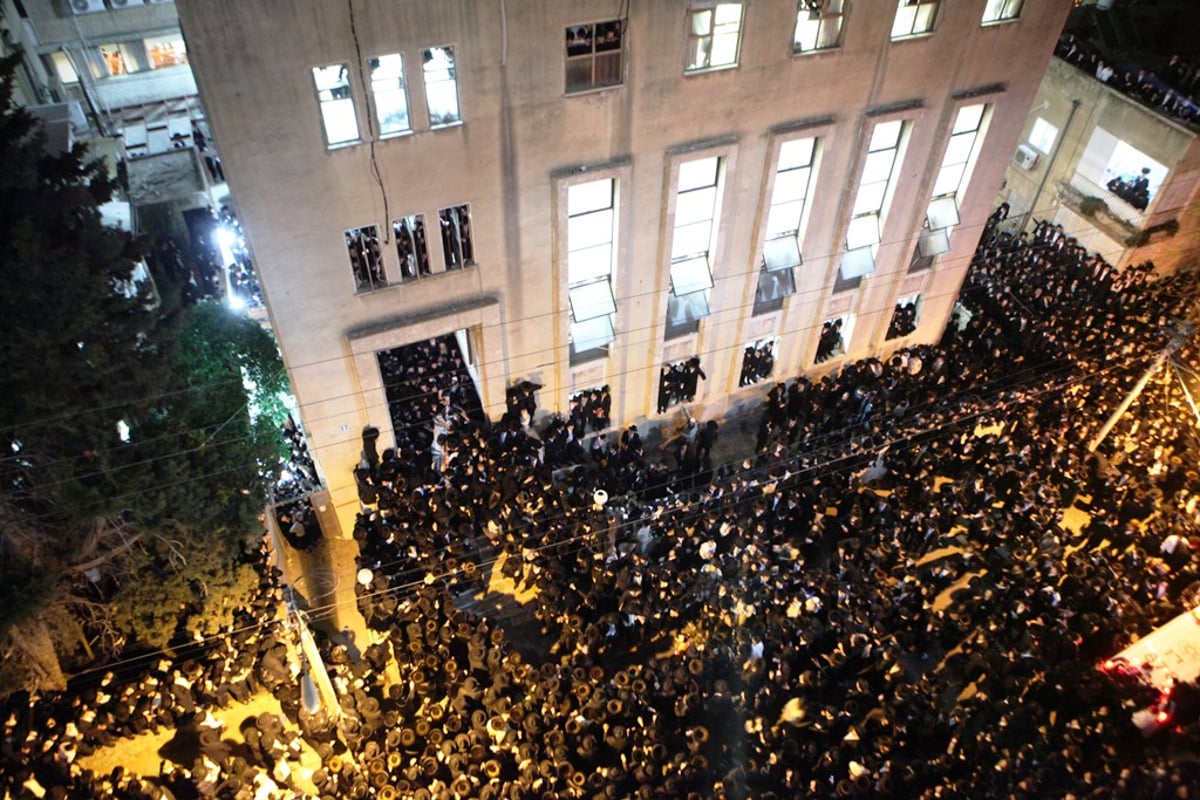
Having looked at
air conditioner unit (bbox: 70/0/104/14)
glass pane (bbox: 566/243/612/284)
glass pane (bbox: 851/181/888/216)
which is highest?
air conditioner unit (bbox: 70/0/104/14)

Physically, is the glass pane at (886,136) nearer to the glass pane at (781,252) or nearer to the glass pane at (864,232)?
the glass pane at (864,232)

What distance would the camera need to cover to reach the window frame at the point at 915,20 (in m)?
15.7

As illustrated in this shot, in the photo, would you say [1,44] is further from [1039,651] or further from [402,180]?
[1039,651]

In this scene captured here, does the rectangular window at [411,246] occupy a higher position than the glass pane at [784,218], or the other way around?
the rectangular window at [411,246]

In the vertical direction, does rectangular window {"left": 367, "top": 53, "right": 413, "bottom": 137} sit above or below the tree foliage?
above

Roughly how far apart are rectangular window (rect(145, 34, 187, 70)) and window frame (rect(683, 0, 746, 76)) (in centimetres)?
2505

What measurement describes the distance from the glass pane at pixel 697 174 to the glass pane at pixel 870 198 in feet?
12.6

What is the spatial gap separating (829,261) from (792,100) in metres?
4.30

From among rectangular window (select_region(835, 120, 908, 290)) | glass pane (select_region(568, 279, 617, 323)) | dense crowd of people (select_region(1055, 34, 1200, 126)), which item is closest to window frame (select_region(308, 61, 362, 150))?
glass pane (select_region(568, 279, 617, 323))

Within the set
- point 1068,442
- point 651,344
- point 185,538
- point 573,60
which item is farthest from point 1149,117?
point 185,538

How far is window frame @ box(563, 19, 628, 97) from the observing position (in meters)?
13.8

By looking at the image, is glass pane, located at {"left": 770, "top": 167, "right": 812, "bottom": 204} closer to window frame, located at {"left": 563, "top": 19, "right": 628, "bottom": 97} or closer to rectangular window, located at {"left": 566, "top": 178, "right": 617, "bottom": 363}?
rectangular window, located at {"left": 566, "top": 178, "right": 617, "bottom": 363}

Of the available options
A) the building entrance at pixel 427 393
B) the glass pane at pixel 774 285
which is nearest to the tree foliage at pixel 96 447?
the building entrance at pixel 427 393

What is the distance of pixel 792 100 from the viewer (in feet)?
52.5
